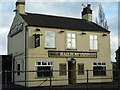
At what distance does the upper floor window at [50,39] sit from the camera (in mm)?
21062

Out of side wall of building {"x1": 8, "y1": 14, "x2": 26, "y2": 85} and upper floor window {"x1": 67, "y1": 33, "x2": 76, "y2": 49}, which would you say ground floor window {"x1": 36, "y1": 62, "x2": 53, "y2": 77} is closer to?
side wall of building {"x1": 8, "y1": 14, "x2": 26, "y2": 85}

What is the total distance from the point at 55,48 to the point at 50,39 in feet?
3.09

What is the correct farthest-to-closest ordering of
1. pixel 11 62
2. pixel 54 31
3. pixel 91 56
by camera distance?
pixel 11 62 < pixel 91 56 < pixel 54 31

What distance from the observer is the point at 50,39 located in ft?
69.6

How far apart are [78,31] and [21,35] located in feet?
18.0

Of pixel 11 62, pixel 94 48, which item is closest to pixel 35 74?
pixel 11 62

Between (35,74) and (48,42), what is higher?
(48,42)

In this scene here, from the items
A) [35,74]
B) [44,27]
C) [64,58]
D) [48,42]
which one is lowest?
[35,74]

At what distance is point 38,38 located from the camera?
786 inches

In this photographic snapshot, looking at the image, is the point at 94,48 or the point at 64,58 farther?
the point at 94,48

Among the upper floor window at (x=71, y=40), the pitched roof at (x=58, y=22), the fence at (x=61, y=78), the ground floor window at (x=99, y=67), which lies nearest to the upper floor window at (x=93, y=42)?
the pitched roof at (x=58, y=22)

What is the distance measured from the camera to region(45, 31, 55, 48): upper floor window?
21.1 metres

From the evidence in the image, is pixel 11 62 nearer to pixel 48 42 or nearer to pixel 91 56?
pixel 48 42

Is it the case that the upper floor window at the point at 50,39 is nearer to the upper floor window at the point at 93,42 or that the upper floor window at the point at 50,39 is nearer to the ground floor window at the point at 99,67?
the upper floor window at the point at 93,42
